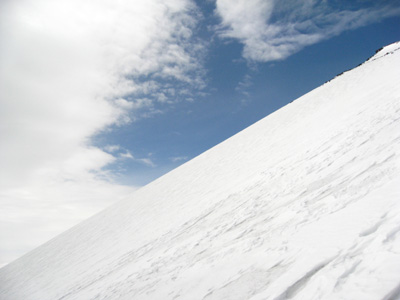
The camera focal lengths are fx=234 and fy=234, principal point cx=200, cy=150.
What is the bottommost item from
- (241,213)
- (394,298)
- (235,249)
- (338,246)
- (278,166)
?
(394,298)

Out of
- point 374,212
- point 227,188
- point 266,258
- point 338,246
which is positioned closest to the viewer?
point 338,246

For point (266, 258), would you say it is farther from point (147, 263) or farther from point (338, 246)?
point (147, 263)

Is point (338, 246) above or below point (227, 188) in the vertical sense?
below

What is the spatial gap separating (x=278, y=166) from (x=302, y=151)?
0.92 m

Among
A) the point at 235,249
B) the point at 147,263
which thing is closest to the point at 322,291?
the point at 235,249

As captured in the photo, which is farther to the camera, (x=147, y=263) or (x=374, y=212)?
(x=147, y=263)

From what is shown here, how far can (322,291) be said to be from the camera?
2029 millimetres

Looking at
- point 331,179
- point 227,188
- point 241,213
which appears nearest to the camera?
point 331,179

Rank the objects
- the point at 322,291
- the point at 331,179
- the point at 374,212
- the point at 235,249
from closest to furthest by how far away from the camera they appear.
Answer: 1. the point at 322,291
2. the point at 374,212
3. the point at 235,249
4. the point at 331,179

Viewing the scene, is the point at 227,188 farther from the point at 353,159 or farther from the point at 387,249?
the point at 387,249

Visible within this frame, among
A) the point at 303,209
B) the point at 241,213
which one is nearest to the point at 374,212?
the point at 303,209

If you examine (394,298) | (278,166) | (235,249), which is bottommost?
(394,298)

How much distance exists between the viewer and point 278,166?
7.11 m

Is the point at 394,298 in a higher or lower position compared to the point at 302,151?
lower
